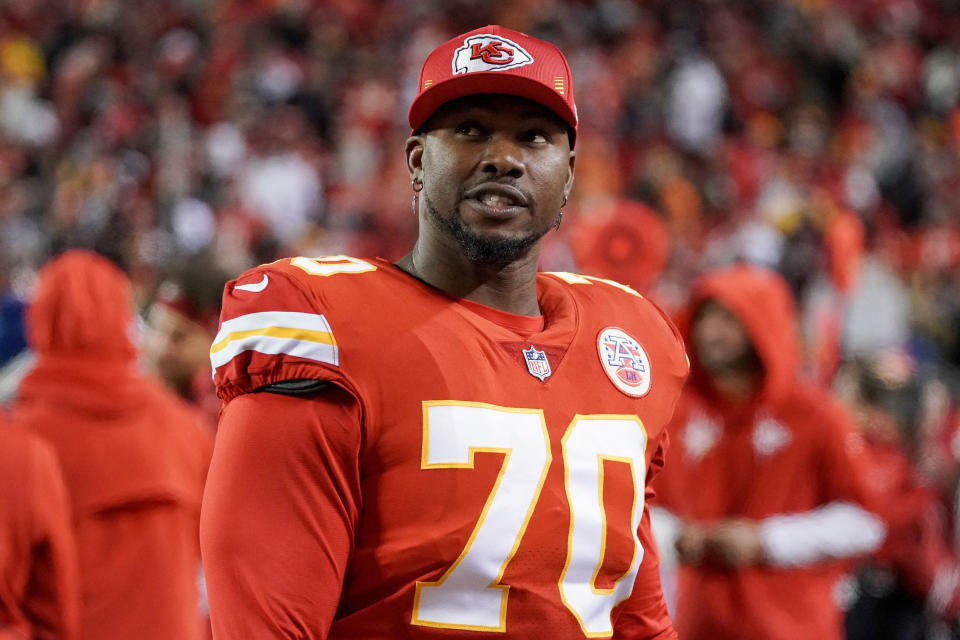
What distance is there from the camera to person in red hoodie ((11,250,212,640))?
124 inches

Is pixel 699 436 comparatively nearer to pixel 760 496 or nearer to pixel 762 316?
pixel 760 496

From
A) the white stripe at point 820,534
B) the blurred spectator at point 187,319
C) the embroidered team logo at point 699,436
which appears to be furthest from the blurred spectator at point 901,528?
the blurred spectator at point 187,319

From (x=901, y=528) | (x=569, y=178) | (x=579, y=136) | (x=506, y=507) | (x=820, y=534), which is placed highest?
(x=579, y=136)

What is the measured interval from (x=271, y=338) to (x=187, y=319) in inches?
95.6

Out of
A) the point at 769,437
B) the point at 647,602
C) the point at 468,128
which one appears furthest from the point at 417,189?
the point at 769,437

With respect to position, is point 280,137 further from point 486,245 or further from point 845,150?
point 486,245

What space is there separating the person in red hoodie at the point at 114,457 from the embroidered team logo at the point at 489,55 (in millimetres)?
1672

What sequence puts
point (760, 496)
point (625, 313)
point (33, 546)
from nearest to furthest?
point (625, 313), point (33, 546), point (760, 496)

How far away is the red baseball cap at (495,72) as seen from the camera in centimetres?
196

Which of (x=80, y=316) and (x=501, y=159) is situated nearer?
(x=501, y=159)

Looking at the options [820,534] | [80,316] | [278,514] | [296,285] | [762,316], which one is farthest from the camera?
[762,316]

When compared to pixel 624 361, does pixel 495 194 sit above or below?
above

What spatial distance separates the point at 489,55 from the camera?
198 centimetres

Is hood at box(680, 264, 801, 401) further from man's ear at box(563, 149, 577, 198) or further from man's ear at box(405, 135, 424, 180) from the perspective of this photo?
man's ear at box(405, 135, 424, 180)
